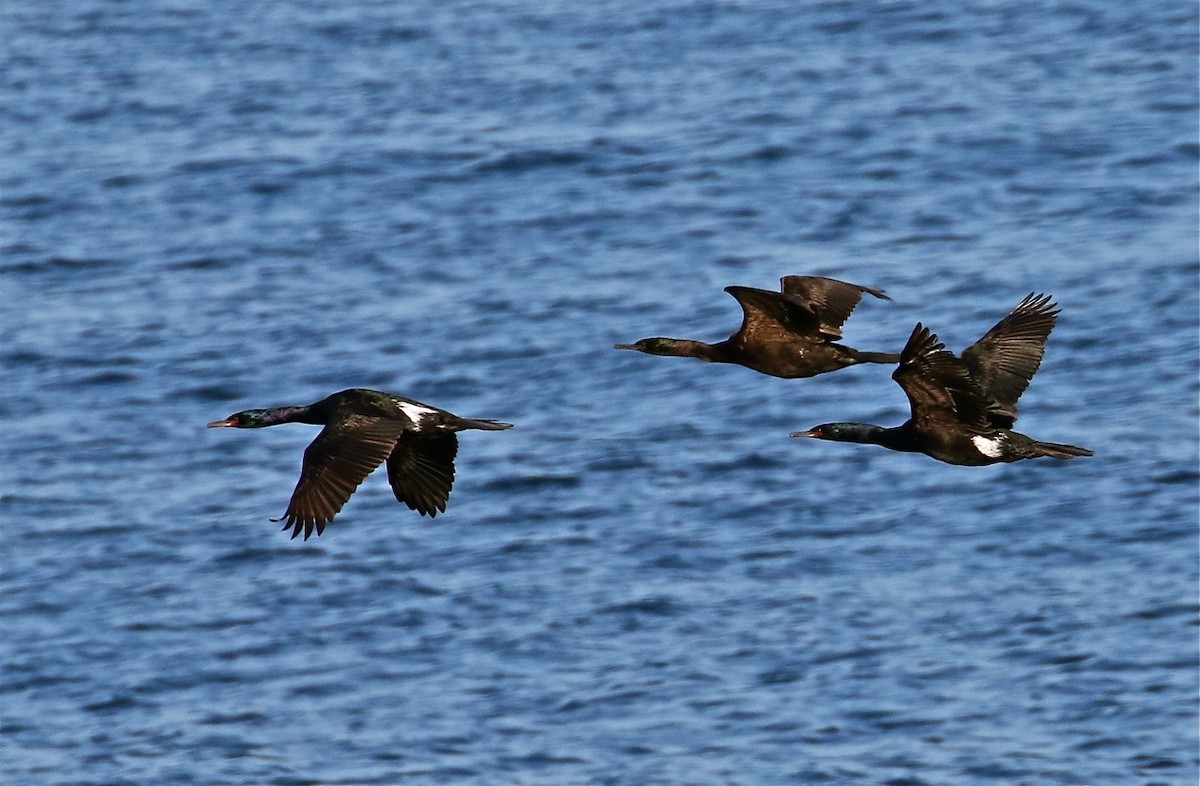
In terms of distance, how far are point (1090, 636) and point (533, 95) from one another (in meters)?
14.9

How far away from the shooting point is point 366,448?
10797mm

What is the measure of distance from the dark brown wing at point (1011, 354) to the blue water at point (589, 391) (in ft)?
21.8

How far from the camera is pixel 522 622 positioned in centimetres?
2086

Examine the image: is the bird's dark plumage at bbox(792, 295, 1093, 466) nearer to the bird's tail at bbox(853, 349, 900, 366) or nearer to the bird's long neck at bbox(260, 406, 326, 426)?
the bird's tail at bbox(853, 349, 900, 366)

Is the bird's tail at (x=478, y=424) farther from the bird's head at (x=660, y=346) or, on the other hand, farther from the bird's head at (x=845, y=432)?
the bird's head at (x=845, y=432)

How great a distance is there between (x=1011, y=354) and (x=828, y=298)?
107 centimetres

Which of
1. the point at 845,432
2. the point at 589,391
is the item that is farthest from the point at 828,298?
the point at 589,391

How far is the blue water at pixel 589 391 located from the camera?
766 inches

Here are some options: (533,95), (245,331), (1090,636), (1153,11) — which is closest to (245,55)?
(533,95)

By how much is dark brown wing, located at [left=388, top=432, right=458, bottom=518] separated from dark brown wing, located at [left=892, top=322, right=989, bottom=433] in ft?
8.44

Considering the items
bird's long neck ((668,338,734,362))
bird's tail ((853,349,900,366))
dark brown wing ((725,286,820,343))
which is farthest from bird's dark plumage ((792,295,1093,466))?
bird's long neck ((668,338,734,362))

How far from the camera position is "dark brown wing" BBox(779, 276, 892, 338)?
11984 mm

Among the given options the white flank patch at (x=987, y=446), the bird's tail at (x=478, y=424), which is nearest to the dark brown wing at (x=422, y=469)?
the bird's tail at (x=478, y=424)

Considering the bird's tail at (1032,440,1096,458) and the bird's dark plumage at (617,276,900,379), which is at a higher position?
the bird's dark plumage at (617,276,900,379)
